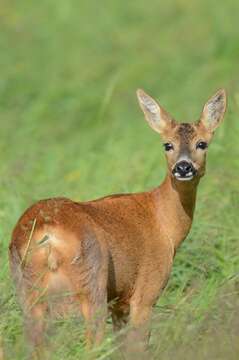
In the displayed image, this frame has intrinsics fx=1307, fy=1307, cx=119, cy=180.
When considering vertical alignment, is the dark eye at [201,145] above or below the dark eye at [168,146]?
below

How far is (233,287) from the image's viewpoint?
7.38 meters

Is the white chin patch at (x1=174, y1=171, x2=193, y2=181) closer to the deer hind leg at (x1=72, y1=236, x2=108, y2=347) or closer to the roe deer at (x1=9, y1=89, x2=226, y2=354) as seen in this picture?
the roe deer at (x1=9, y1=89, x2=226, y2=354)

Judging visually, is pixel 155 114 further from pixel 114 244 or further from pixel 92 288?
pixel 92 288

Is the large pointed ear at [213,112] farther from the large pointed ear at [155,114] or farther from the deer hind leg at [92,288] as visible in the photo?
the deer hind leg at [92,288]

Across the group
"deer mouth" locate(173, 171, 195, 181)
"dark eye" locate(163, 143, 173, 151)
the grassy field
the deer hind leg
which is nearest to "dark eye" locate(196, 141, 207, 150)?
"dark eye" locate(163, 143, 173, 151)

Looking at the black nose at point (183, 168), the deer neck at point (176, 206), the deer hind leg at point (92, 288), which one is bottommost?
the deer hind leg at point (92, 288)

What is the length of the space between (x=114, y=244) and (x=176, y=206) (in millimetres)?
890

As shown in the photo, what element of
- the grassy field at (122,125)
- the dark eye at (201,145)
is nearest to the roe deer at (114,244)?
the dark eye at (201,145)

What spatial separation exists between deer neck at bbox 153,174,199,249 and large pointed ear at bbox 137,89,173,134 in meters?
0.41

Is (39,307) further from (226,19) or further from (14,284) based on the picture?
(226,19)

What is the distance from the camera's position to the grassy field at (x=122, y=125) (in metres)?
6.70

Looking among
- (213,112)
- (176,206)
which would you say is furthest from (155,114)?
(176,206)

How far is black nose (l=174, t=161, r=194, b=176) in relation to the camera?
749 centimetres

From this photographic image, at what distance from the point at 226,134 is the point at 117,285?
3.55m
